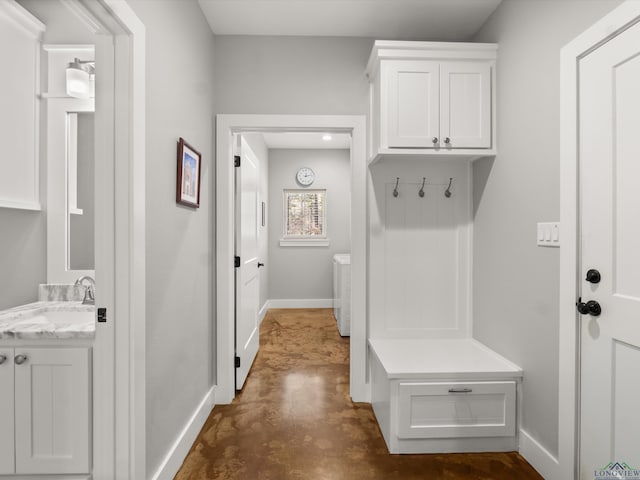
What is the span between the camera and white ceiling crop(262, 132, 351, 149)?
4879 millimetres

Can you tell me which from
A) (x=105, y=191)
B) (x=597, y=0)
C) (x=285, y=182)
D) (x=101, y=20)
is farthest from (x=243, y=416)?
(x=285, y=182)

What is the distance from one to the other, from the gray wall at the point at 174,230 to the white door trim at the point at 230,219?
0.32ft

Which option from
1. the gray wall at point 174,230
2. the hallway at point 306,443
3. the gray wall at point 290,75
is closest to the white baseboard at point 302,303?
the hallway at point 306,443

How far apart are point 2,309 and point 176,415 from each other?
3.34 feet

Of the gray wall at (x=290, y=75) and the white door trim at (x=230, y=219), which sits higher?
the gray wall at (x=290, y=75)

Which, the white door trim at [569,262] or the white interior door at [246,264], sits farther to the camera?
the white interior door at [246,264]

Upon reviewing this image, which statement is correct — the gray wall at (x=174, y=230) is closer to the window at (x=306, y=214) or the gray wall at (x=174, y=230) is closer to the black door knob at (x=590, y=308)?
the black door knob at (x=590, y=308)

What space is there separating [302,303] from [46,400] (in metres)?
4.36

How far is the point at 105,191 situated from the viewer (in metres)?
1.35

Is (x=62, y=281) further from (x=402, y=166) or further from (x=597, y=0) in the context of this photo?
(x=597, y=0)

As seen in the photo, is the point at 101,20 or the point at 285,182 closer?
the point at 101,20

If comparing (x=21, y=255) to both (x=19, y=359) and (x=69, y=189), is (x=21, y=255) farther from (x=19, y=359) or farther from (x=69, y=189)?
(x=19, y=359)

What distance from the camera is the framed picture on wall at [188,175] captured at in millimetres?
1834

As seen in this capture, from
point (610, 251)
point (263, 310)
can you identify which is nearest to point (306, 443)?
point (610, 251)
